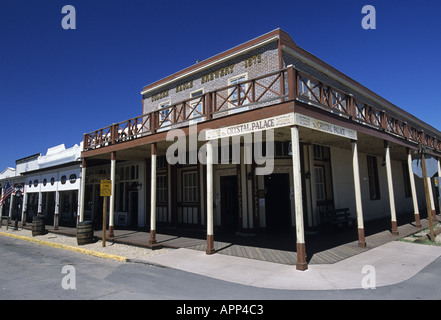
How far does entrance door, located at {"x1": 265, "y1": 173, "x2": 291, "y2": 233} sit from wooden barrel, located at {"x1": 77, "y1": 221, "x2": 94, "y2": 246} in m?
6.98

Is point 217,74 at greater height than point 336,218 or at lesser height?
greater

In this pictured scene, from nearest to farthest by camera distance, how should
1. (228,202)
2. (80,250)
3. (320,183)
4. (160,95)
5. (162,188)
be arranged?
(80,250)
(320,183)
(228,202)
(162,188)
(160,95)

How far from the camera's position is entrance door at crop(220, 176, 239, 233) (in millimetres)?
12094

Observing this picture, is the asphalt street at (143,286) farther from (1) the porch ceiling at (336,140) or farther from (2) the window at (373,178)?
(2) the window at (373,178)

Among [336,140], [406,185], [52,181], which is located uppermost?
[336,140]

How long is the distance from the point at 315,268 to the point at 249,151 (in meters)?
5.60

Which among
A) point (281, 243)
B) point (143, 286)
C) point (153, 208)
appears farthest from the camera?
point (153, 208)

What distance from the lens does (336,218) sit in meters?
10.8

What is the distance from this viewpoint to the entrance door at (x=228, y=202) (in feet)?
39.7

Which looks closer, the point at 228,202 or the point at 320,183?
the point at 320,183

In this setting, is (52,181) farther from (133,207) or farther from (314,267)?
(314,267)

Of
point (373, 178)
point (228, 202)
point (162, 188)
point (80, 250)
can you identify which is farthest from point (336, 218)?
point (80, 250)
